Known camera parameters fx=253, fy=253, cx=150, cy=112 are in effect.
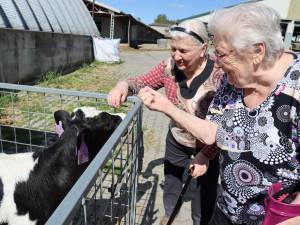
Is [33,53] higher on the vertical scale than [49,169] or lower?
higher

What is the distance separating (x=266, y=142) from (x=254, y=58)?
45 centimetres

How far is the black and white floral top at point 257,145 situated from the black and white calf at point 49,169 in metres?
1.12

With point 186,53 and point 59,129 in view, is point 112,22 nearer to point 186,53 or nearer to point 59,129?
point 59,129

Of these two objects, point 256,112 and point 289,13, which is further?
point 289,13

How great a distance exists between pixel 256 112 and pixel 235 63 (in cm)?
30

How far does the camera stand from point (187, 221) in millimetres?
3062

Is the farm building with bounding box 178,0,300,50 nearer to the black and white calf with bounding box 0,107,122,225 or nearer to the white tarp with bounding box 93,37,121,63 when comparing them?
the white tarp with bounding box 93,37,121,63

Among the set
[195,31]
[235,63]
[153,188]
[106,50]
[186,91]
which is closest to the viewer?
[235,63]

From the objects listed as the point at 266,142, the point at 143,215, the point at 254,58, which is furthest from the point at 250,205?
the point at 143,215

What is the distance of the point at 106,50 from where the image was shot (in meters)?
15.2

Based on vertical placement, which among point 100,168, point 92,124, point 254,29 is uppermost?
point 254,29

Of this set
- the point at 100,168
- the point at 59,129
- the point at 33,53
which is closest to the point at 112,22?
the point at 33,53

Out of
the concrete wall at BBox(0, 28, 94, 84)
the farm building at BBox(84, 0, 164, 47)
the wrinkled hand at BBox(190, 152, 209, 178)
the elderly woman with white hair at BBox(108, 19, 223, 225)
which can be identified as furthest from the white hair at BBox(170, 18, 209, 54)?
the farm building at BBox(84, 0, 164, 47)

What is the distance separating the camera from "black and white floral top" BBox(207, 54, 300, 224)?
4.17 ft
